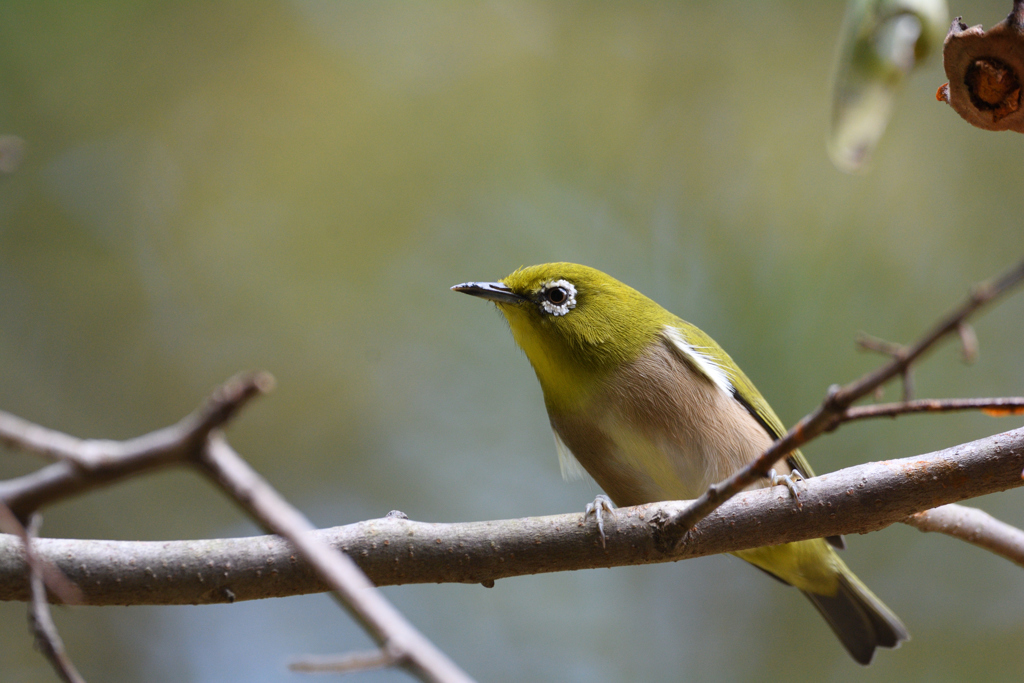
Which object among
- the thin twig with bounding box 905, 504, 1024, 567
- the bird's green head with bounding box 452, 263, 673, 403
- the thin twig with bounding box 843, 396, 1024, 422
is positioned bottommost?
the thin twig with bounding box 905, 504, 1024, 567

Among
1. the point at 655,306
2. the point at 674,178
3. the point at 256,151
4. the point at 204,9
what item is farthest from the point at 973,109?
the point at 204,9

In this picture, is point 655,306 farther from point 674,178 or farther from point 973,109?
point 674,178

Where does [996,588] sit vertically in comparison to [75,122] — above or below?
below

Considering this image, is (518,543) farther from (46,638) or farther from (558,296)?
(558,296)

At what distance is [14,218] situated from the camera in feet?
18.5

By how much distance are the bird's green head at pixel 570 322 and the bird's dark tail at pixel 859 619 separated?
1.36 meters

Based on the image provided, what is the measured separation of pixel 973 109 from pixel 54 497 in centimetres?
210

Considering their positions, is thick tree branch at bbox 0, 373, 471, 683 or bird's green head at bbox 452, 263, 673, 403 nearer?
thick tree branch at bbox 0, 373, 471, 683

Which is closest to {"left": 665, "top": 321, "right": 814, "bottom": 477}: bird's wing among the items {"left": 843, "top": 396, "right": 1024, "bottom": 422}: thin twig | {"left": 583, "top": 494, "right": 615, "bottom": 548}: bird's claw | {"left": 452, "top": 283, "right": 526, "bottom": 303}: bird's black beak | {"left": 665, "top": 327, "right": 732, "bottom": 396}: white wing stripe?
{"left": 665, "top": 327, "right": 732, "bottom": 396}: white wing stripe

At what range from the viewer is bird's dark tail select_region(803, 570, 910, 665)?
3.15m

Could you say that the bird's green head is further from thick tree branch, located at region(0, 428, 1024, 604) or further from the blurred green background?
the blurred green background

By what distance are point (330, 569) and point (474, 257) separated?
5336mm

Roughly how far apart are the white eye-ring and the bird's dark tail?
163cm

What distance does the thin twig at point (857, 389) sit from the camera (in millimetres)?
881
